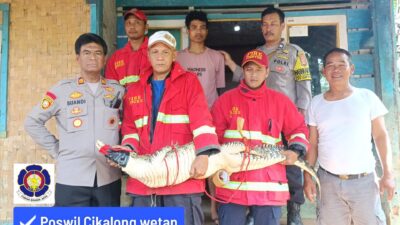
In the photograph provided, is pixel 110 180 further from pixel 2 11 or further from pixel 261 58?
pixel 2 11

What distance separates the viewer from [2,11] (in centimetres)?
447

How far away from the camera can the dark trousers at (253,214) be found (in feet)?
8.90

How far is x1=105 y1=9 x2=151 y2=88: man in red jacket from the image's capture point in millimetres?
3496

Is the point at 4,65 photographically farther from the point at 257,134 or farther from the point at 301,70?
the point at 301,70

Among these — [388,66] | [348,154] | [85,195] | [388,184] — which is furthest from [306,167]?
[388,66]

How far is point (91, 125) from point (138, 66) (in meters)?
0.89

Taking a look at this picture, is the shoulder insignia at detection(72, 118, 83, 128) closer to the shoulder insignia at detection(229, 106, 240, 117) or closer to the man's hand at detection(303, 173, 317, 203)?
the shoulder insignia at detection(229, 106, 240, 117)

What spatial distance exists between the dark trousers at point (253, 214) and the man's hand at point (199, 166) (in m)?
0.47

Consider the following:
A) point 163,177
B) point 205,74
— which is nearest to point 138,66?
point 205,74

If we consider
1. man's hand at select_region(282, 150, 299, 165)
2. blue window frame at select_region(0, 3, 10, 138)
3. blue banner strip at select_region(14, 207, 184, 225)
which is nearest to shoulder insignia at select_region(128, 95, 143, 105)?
blue banner strip at select_region(14, 207, 184, 225)

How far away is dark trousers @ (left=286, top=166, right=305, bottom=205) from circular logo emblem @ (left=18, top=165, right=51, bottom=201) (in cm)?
262

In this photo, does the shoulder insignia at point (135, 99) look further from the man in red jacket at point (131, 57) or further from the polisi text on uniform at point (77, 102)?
the man in red jacket at point (131, 57)

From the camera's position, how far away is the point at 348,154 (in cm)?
292

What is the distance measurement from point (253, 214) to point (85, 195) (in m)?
1.23
